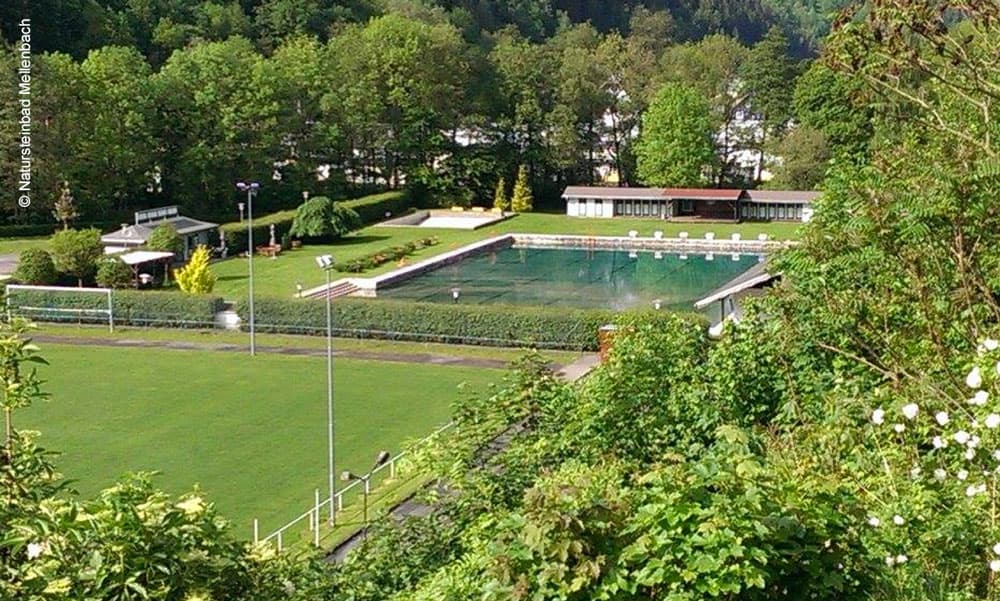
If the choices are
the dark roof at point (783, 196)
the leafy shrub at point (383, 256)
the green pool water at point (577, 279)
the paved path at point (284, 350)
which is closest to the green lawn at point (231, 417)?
the paved path at point (284, 350)

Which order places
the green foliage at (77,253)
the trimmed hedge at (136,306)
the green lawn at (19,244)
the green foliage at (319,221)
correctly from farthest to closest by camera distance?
the green foliage at (319,221), the green lawn at (19,244), the green foliage at (77,253), the trimmed hedge at (136,306)

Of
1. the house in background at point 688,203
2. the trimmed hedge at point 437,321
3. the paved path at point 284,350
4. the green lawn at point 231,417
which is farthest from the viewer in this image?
the house in background at point 688,203

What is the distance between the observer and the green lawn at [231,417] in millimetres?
18906

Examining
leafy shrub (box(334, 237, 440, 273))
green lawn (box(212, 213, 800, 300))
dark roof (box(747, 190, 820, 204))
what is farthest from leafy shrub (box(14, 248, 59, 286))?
dark roof (box(747, 190, 820, 204))

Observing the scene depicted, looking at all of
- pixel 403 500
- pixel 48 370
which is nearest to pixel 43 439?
pixel 48 370

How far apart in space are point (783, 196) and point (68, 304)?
108 feet

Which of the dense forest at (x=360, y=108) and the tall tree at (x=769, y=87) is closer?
the dense forest at (x=360, y=108)

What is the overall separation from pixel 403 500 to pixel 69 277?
77.8ft

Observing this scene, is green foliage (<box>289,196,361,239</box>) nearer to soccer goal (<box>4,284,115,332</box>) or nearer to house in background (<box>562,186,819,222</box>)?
house in background (<box>562,186,819,222</box>)

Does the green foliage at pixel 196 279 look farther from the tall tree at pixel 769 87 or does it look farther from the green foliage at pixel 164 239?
the tall tree at pixel 769 87

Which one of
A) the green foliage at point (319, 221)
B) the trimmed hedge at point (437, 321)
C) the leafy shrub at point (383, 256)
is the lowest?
the trimmed hedge at point (437, 321)

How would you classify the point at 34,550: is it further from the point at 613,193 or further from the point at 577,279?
the point at 613,193

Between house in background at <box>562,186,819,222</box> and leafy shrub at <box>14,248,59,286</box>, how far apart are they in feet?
95.4

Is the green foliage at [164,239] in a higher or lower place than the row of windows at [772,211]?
lower
